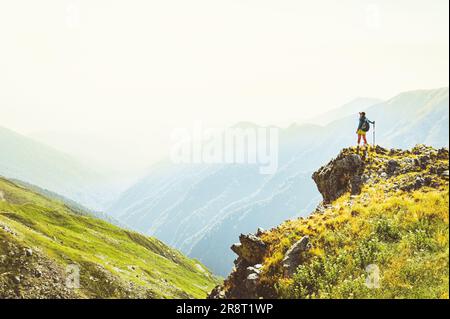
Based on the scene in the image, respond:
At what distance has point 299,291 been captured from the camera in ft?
55.3

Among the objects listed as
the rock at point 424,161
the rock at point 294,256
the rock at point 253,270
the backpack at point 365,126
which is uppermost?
the backpack at point 365,126

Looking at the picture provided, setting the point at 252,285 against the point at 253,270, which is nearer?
the point at 252,285

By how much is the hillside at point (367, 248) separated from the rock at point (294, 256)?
0.15 feet

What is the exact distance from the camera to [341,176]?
102ft

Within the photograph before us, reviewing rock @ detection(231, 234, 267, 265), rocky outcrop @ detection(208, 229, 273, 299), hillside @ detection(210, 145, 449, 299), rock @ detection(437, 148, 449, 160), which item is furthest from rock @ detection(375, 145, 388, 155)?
rock @ detection(231, 234, 267, 265)

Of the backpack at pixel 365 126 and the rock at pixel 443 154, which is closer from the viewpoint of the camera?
the rock at pixel 443 154

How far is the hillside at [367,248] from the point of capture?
14.9m

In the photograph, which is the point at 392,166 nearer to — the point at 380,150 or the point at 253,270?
the point at 380,150

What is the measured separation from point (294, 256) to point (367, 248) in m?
3.36

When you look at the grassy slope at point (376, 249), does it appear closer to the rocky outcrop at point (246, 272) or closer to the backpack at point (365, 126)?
the rocky outcrop at point (246, 272)

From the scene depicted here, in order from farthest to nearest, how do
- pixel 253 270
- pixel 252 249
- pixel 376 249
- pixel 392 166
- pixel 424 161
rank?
1. pixel 392 166
2. pixel 424 161
3. pixel 252 249
4. pixel 253 270
5. pixel 376 249

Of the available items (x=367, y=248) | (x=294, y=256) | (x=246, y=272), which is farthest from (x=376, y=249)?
(x=246, y=272)

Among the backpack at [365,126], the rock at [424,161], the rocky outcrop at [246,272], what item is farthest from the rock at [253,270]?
the backpack at [365,126]
